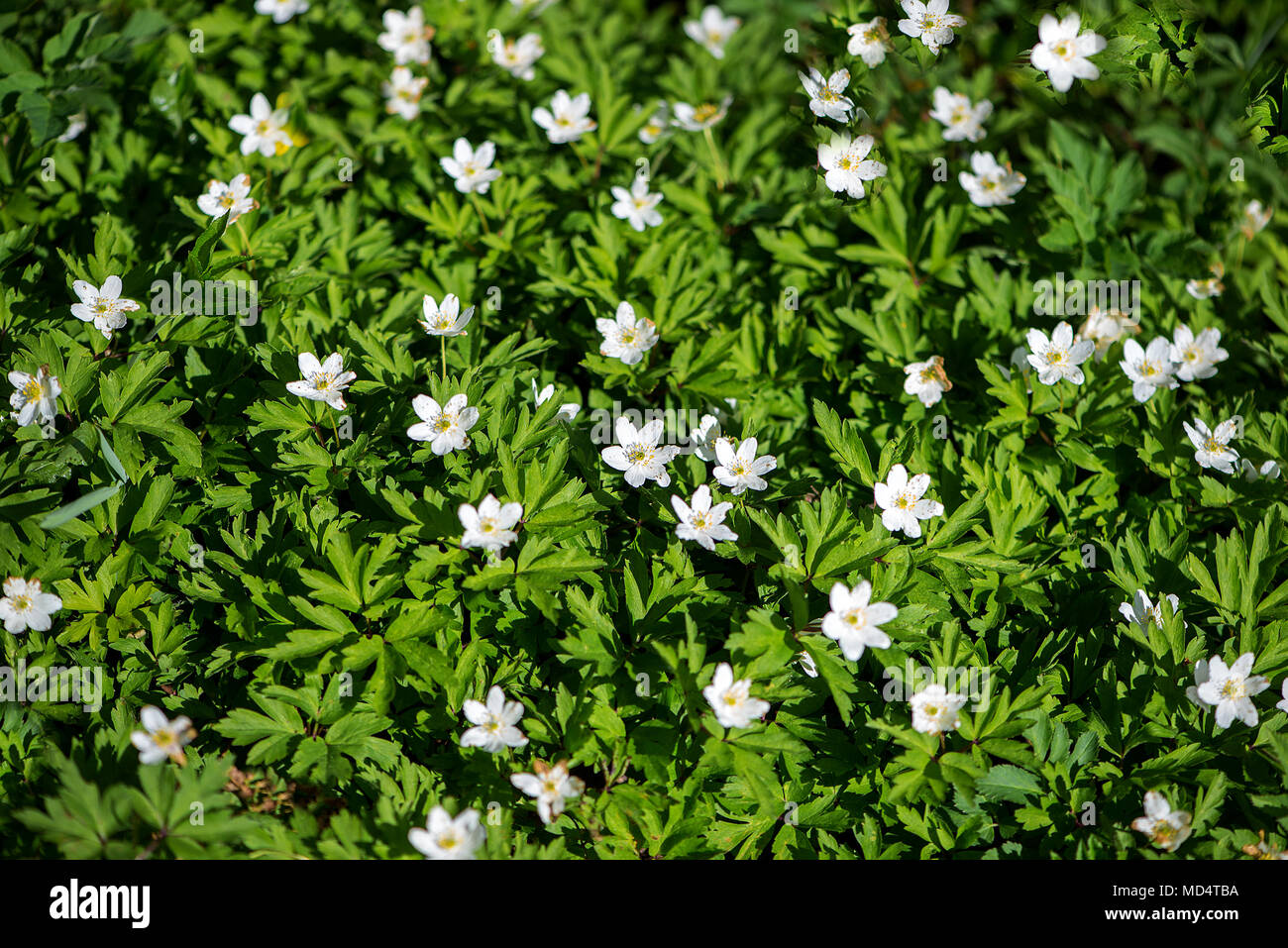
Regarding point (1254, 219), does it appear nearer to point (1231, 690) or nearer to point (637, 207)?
point (1231, 690)

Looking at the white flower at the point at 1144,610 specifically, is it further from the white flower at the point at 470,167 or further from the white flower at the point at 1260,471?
the white flower at the point at 470,167

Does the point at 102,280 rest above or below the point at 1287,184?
below

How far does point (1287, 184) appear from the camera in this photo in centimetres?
430

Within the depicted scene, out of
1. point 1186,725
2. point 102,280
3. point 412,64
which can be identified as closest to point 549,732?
point 1186,725

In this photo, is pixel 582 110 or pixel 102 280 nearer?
pixel 102 280

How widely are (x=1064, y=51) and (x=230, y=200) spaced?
3311mm

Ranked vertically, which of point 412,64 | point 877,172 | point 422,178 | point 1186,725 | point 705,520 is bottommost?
point 1186,725

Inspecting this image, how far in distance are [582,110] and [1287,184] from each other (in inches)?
130

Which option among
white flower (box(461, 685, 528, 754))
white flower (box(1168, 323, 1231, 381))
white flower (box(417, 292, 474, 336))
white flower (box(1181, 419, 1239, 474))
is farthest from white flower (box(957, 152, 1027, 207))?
white flower (box(461, 685, 528, 754))

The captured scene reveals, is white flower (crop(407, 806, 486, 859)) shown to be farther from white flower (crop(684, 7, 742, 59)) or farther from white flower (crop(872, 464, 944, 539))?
white flower (crop(684, 7, 742, 59))

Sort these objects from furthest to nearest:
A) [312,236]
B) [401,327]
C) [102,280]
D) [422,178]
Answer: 1. [422,178]
2. [312,236]
3. [401,327]
4. [102,280]

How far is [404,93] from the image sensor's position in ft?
14.9
